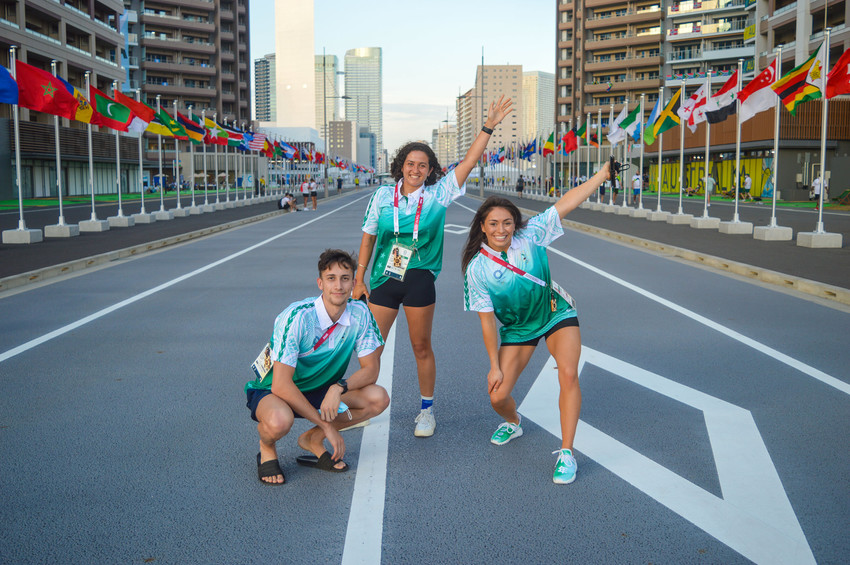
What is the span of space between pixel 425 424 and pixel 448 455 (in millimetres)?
414

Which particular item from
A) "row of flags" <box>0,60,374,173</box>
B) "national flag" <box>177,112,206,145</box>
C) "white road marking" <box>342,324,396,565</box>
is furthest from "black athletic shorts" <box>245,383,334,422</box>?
"national flag" <box>177,112,206,145</box>

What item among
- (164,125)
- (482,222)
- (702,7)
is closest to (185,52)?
(702,7)

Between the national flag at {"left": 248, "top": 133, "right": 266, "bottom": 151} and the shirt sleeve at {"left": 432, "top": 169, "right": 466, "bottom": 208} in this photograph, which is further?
the national flag at {"left": 248, "top": 133, "right": 266, "bottom": 151}

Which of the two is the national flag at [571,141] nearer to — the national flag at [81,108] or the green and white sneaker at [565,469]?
the national flag at [81,108]

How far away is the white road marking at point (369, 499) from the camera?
11.7 ft

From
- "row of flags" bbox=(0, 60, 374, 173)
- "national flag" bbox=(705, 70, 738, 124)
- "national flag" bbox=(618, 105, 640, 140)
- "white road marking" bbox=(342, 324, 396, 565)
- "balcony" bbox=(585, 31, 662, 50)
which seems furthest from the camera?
"balcony" bbox=(585, 31, 662, 50)

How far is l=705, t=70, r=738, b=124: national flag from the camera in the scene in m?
24.7

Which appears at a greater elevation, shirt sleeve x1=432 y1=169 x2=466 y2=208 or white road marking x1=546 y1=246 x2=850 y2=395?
shirt sleeve x1=432 y1=169 x2=466 y2=208

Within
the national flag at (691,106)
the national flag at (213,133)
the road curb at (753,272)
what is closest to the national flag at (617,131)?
the national flag at (691,106)

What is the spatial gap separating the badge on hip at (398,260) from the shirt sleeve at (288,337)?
3.48ft

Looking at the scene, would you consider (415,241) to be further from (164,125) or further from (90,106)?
(164,125)

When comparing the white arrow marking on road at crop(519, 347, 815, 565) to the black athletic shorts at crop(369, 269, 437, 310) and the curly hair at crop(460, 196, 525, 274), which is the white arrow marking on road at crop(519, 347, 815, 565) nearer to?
the black athletic shorts at crop(369, 269, 437, 310)

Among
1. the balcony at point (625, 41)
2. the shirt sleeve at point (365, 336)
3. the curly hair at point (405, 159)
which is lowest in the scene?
the shirt sleeve at point (365, 336)

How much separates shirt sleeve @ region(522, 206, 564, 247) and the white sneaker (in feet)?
4.36
